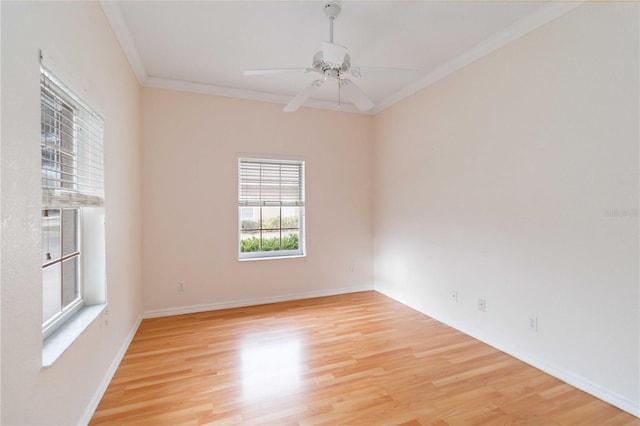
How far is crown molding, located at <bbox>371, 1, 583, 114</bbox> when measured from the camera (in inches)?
87.2

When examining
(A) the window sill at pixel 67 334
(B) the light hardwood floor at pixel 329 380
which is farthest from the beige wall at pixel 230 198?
(A) the window sill at pixel 67 334

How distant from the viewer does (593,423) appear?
1.79 m

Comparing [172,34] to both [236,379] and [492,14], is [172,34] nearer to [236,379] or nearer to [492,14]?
[492,14]

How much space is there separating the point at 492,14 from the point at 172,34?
2.66 meters

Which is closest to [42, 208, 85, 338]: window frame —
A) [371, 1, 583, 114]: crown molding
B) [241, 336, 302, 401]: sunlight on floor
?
[241, 336, 302, 401]: sunlight on floor

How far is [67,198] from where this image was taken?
1.56 metres

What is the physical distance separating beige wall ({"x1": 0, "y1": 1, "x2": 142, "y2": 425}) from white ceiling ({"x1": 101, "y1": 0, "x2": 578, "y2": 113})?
1.55 feet

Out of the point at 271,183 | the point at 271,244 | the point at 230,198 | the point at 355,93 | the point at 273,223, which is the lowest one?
the point at 271,244

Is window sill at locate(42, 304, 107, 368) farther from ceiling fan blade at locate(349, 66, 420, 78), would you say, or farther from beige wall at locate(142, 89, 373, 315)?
ceiling fan blade at locate(349, 66, 420, 78)

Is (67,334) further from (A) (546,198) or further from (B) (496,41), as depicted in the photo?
(B) (496,41)

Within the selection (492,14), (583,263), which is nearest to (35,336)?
(583,263)

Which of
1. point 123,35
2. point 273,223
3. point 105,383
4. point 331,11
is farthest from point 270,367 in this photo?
point 123,35

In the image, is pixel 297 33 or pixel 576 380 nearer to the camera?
pixel 576 380

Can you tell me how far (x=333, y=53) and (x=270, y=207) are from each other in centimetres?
242
